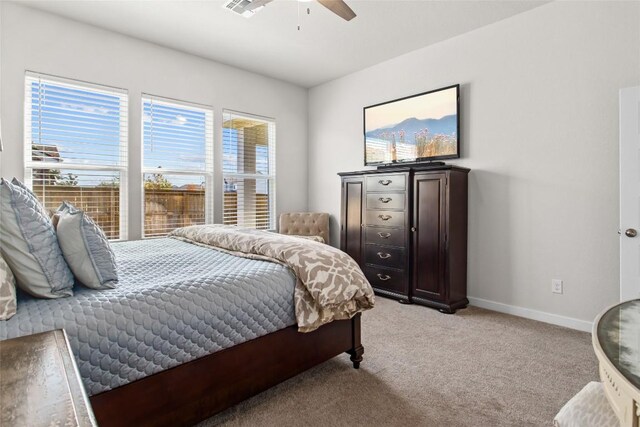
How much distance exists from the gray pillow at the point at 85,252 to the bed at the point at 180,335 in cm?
5

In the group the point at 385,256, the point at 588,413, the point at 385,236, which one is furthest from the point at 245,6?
the point at 588,413

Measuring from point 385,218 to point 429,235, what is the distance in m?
0.54

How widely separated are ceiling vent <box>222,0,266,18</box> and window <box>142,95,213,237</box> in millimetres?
1523

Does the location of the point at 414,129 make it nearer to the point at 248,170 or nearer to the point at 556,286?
the point at 556,286

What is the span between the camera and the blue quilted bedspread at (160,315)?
120cm

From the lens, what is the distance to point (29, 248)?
131 centimetres

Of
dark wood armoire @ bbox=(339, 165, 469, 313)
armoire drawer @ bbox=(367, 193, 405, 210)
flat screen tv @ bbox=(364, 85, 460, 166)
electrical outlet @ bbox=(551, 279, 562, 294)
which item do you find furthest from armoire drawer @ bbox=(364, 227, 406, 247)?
electrical outlet @ bbox=(551, 279, 562, 294)

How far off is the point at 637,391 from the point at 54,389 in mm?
1126

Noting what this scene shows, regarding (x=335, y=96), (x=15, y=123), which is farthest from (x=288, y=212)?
(x=15, y=123)

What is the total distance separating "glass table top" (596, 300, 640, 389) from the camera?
0.77m

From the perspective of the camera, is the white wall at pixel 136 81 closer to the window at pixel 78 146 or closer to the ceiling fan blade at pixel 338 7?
the window at pixel 78 146

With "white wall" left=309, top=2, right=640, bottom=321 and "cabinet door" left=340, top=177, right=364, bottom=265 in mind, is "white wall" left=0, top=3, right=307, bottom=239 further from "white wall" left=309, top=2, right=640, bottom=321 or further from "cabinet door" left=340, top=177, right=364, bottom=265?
"white wall" left=309, top=2, right=640, bottom=321

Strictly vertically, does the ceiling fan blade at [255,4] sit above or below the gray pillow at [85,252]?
above

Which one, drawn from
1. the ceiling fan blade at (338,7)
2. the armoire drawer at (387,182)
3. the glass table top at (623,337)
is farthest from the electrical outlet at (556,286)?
the ceiling fan blade at (338,7)
